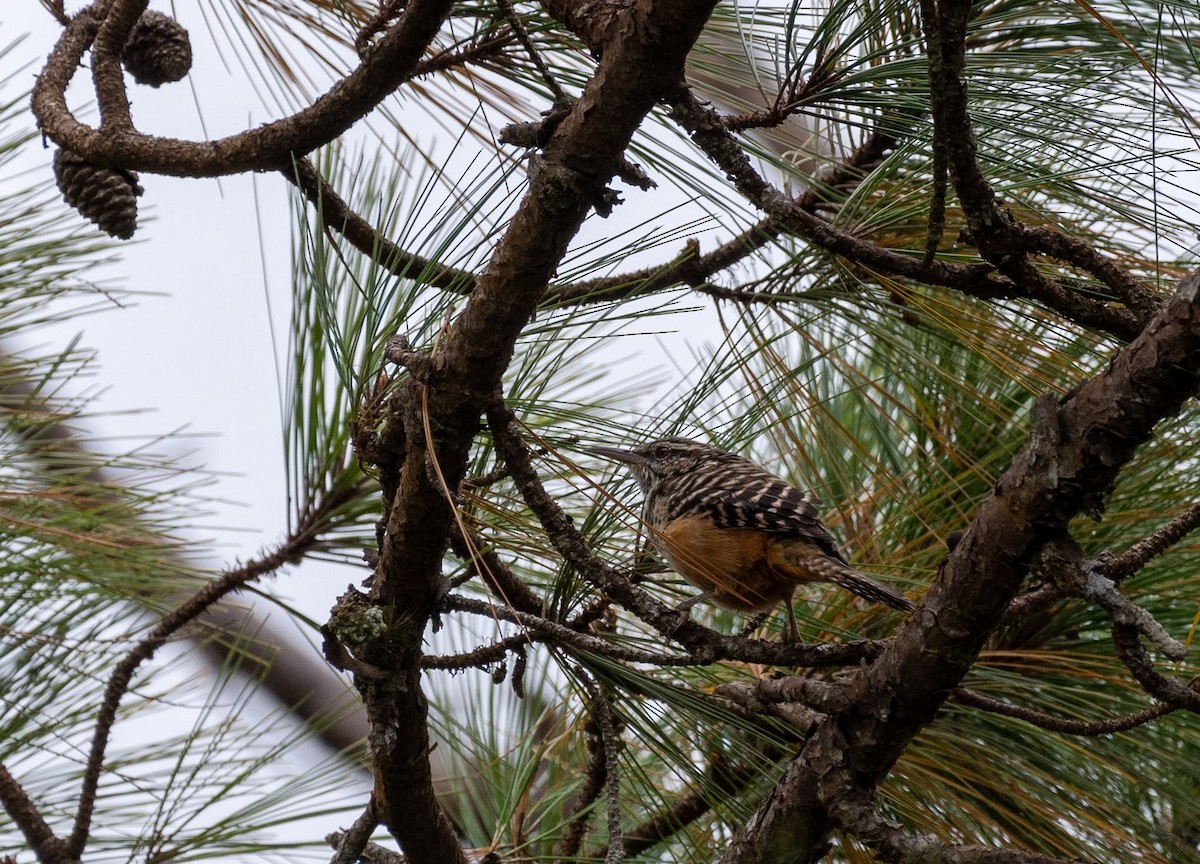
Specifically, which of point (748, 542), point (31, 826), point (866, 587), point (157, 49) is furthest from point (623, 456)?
point (157, 49)

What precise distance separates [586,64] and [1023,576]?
134 centimetres

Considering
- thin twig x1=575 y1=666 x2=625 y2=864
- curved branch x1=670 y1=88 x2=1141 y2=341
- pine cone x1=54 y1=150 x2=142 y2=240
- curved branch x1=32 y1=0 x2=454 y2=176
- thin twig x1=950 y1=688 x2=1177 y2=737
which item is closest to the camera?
thin twig x1=950 y1=688 x2=1177 y2=737

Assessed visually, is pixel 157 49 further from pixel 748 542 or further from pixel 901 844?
pixel 901 844

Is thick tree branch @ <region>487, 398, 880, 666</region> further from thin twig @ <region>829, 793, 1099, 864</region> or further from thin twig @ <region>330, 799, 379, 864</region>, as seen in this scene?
thin twig @ <region>330, 799, 379, 864</region>

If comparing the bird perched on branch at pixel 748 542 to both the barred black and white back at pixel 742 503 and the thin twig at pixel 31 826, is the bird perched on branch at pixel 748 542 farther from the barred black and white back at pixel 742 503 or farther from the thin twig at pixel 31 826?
the thin twig at pixel 31 826

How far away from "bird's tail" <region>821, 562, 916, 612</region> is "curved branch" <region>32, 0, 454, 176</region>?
1.08 meters

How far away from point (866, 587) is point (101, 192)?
5.45 feet

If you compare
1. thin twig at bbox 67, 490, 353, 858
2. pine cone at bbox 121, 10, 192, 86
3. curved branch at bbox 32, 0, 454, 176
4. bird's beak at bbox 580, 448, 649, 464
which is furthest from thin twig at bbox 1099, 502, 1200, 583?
pine cone at bbox 121, 10, 192, 86

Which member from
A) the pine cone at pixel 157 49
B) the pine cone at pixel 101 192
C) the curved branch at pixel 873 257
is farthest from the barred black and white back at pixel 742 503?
the pine cone at pixel 157 49

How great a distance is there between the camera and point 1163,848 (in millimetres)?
2072

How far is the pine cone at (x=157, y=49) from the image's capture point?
2668 mm

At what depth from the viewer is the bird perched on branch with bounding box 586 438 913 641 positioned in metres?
1.86

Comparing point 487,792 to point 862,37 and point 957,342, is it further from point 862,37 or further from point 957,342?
point 862,37

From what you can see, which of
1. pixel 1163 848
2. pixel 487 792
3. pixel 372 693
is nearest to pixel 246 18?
pixel 372 693
